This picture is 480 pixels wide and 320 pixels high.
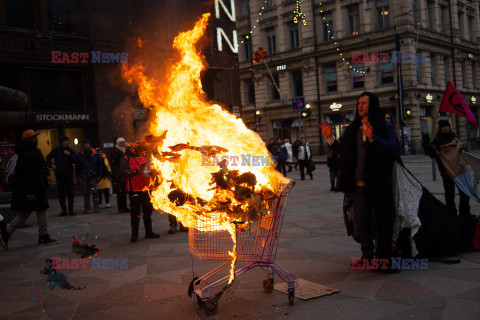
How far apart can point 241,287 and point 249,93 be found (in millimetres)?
36164

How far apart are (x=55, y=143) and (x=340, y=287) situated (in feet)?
43.5

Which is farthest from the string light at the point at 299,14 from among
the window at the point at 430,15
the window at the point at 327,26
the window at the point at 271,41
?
the window at the point at 430,15

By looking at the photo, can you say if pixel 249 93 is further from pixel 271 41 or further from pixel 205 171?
pixel 205 171

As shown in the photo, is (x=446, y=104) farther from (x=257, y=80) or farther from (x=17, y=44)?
(x=257, y=80)

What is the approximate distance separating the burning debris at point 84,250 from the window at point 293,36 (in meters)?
32.5

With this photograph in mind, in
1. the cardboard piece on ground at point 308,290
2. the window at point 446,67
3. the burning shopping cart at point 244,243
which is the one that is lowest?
the cardboard piece on ground at point 308,290

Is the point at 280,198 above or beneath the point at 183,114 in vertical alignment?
beneath

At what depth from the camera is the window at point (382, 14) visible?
103 feet

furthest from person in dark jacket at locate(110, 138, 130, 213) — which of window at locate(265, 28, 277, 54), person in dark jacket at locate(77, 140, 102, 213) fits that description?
window at locate(265, 28, 277, 54)

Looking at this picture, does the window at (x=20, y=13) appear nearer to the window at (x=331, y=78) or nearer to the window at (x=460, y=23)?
the window at (x=331, y=78)

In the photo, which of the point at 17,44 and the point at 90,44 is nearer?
the point at 17,44

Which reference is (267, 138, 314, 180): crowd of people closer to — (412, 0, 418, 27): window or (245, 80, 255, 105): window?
(412, 0, 418, 27): window

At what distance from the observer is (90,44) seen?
15.2 m

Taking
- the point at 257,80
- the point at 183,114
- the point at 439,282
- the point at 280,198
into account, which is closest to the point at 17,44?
the point at 183,114
